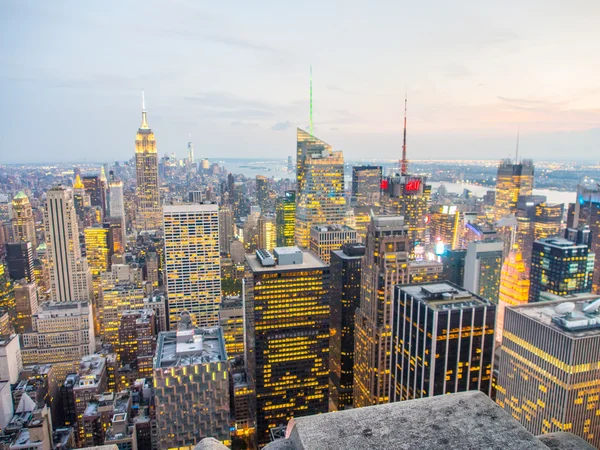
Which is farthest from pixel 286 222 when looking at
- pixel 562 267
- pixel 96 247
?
pixel 562 267

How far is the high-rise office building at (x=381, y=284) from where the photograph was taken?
45469 millimetres

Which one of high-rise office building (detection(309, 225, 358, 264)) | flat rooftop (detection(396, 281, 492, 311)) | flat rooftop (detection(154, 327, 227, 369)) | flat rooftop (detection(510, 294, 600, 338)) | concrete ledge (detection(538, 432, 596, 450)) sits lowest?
flat rooftop (detection(154, 327, 227, 369))

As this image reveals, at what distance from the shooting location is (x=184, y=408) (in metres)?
34.2

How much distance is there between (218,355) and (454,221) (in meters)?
72.7

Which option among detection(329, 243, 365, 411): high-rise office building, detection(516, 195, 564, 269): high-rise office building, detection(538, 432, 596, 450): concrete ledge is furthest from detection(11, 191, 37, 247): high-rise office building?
detection(516, 195, 564, 269): high-rise office building

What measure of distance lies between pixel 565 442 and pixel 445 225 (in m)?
93.8

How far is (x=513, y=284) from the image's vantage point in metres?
68.4

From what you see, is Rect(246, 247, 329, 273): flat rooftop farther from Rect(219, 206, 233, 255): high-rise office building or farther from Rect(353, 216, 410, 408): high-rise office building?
Rect(219, 206, 233, 255): high-rise office building

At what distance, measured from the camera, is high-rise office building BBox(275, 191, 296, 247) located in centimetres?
10062

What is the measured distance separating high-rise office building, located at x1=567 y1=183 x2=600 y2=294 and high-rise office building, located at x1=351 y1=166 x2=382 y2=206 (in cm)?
4808

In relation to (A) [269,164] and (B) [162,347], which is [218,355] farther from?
(A) [269,164]

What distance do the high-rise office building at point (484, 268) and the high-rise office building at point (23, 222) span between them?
78060 mm

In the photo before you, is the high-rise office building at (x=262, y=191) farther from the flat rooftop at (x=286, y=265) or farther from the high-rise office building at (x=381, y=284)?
the high-rise office building at (x=381, y=284)

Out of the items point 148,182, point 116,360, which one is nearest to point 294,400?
point 116,360
